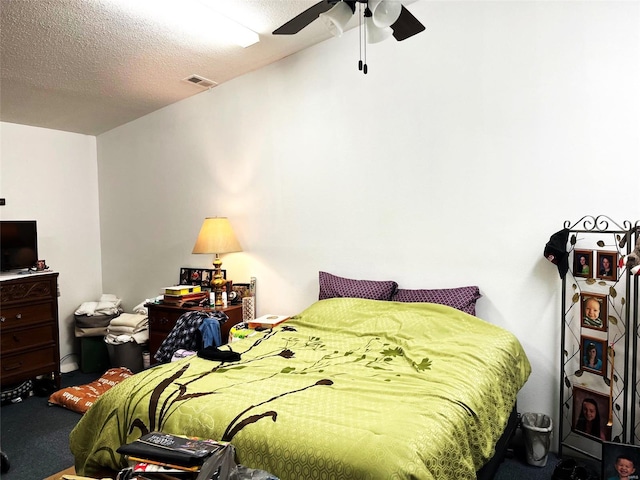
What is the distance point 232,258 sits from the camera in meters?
4.01

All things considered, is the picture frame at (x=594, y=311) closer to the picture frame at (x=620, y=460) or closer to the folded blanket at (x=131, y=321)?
the picture frame at (x=620, y=460)

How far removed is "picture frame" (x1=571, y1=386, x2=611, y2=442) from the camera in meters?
2.28

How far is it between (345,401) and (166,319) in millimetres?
2574

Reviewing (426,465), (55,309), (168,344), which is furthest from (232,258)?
(426,465)

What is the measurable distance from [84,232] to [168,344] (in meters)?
2.56

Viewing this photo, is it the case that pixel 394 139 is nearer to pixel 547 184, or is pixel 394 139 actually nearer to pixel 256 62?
pixel 547 184

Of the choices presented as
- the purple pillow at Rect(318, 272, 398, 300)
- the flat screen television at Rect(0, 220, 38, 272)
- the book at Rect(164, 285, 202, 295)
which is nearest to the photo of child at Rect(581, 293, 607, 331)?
the purple pillow at Rect(318, 272, 398, 300)

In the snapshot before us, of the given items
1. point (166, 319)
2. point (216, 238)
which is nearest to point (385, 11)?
point (216, 238)

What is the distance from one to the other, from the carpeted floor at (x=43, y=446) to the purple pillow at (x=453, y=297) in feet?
2.84

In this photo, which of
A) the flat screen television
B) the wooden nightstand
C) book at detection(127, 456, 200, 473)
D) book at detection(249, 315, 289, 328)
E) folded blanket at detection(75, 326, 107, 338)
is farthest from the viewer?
folded blanket at detection(75, 326, 107, 338)

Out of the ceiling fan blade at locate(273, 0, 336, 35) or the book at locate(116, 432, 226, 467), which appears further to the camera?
the ceiling fan blade at locate(273, 0, 336, 35)

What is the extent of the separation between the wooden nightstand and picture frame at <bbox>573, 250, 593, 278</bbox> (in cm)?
250

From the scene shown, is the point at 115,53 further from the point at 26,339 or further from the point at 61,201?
the point at 26,339

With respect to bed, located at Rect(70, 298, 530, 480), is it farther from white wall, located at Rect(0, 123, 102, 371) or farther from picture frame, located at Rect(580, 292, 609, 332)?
white wall, located at Rect(0, 123, 102, 371)
